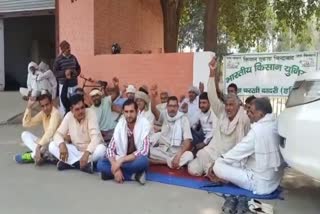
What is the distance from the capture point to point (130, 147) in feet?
19.7

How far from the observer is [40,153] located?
6.92 meters

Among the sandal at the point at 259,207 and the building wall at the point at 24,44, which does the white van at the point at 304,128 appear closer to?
the sandal at the point at 259,207

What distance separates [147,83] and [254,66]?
3005 mm

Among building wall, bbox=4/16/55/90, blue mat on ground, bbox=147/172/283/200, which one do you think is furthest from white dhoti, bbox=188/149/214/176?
building wall, bbox=4/16/55/90

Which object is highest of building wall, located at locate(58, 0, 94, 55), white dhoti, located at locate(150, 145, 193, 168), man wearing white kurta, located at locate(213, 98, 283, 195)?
building wall, located at locate(58, 0, 94, 55)

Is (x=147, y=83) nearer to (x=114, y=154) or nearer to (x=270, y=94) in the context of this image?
(x=270, y=94)

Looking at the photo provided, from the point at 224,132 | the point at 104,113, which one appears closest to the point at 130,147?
the point at 224,132

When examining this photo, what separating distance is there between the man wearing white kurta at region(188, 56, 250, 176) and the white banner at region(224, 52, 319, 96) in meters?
2.25

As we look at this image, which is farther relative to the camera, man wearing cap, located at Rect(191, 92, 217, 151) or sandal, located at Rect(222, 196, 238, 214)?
man wearing cap, located at Rect(191, 92, 217, 151)

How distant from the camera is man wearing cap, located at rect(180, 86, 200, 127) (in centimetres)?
778

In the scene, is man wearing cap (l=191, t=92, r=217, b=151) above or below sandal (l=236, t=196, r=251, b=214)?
above

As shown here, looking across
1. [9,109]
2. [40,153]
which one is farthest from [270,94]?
[9,109]

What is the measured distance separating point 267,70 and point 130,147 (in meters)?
3.51

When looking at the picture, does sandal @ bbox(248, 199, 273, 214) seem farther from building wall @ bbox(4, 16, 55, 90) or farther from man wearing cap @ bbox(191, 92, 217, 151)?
building wall @ bbox(4, 16, 55, 90)
